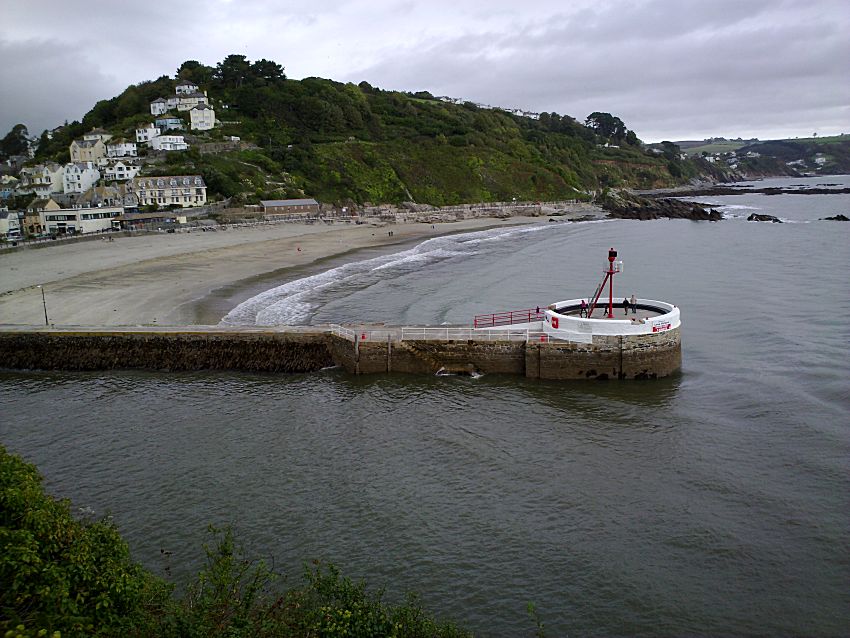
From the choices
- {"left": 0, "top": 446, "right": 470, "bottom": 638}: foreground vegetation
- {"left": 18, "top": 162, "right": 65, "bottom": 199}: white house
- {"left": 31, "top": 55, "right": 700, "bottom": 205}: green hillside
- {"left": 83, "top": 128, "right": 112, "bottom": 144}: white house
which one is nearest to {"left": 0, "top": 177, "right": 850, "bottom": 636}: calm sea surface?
{"left": 0, "top": 446, "right": 470, "bottom": 638}: foreground vegetation

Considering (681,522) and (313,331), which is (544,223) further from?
(681,522)

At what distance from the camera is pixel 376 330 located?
28.9 metres

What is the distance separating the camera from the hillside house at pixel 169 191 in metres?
81.0

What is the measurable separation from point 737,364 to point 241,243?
158 ft

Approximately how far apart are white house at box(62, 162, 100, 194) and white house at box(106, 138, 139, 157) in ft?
35.2

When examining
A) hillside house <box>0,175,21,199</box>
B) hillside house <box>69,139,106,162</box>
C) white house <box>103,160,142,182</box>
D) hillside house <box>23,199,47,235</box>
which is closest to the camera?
hillside house <box>23,199,47,235</box>

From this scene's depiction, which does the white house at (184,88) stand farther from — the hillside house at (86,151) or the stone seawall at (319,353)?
the stone seawall at (319,353)

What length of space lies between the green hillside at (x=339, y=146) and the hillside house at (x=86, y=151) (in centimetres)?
561

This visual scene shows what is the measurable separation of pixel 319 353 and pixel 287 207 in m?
60.0

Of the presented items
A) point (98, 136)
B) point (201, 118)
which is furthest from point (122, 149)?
point (201, 118)

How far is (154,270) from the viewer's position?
152 feet

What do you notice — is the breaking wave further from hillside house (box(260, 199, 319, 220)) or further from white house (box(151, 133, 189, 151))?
white house (box(151, 133, 189, 151))

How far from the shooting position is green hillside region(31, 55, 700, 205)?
320 feet

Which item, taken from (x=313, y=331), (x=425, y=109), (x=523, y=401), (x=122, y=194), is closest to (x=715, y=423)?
(x=523, y=401)
